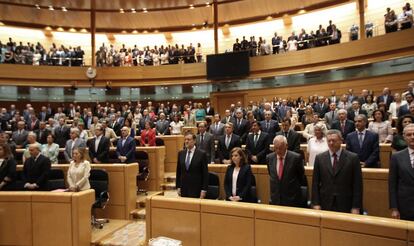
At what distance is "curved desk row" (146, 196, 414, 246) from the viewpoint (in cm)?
252

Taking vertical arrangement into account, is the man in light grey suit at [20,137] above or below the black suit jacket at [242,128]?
below

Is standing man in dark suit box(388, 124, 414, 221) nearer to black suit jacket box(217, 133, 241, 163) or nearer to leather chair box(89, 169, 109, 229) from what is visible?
black suit jacket box(217, 133, 241, 163)

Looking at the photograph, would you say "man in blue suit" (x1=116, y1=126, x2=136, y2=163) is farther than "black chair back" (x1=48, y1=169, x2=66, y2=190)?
Yes

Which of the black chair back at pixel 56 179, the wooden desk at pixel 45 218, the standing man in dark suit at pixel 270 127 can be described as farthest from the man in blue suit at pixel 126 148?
the standing man in dark suit at pixel 270 127

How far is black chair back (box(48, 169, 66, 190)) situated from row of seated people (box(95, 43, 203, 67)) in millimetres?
11991

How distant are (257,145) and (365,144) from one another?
63.4 inches

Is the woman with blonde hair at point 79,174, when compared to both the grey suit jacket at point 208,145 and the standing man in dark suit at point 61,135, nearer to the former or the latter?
the grey suit jacket at point 208,145

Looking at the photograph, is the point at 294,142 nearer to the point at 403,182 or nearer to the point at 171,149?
the point at 403,182

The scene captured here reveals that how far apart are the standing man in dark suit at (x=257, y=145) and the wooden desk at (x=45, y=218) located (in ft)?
8.05

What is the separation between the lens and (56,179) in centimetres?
545

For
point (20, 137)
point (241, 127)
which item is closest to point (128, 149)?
point (241, 127)

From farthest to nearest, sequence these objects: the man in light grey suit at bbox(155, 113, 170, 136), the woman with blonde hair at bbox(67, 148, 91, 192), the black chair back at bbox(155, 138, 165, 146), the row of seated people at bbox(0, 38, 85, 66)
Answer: the row of seated people at bbox(0, 38, 85, 66)
the man in light grey suit at bbox(155, 113, 170, 136)
the black chair back at bbox(155, 138, 165, 146)
the woman with blonde hair at bbox(67, 148, 91, 192)

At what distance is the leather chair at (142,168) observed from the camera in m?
6.52

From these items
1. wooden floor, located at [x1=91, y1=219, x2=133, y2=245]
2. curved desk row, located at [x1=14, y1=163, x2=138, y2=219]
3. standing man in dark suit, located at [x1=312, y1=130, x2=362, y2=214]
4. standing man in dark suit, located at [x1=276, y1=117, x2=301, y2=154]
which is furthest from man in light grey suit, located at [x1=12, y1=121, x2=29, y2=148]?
standing man in dark suit, located at [x1=312, y1=130, x2=362, y2=214]
